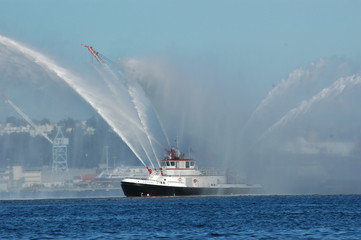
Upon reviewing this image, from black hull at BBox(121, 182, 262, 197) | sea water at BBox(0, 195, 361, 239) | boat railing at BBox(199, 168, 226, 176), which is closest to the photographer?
sea water at BBox(0, 195, 361, 239)

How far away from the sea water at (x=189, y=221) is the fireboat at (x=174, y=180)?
1458cm

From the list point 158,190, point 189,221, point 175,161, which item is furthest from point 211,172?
A: point 189,221

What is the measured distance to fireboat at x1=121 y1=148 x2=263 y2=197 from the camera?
4035 inches

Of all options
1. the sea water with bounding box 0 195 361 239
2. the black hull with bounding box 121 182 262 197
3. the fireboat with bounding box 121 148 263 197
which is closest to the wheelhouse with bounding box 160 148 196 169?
the fireboat with bounding box 121 148 263 197

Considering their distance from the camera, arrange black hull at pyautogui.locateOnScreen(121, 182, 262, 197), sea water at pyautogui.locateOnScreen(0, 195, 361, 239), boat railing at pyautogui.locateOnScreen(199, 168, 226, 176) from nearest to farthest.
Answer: sea water at pyautogui.locateOnScreen(0, 195, 361, 239) → black hull at pyautogui.locateOnScreen(121, 182, 262, 197) → boat railing at pyautogui.locateOnScreen(199, 168, 226, 176)

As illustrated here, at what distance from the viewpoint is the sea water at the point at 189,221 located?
175 feet

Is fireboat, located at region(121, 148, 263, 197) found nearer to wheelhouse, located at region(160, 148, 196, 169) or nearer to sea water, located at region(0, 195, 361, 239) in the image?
wheelhouse, located at region(160, 148, 196, 169)

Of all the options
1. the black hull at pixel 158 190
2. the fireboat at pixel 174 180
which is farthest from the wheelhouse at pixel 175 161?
the black hull at pixel 158 190

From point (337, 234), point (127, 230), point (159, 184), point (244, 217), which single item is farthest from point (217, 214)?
point (159, 184)

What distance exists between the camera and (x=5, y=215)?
7669cm

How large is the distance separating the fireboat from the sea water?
14584 mm

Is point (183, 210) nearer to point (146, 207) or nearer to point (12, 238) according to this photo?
point (146, 207)

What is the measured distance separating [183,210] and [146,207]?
7391 mm

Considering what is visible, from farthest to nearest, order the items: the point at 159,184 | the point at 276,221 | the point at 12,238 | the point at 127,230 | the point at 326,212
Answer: the point at 159,184
the point at 326,212
the point at 276,221
the point at 127,230
the point at 12,238
